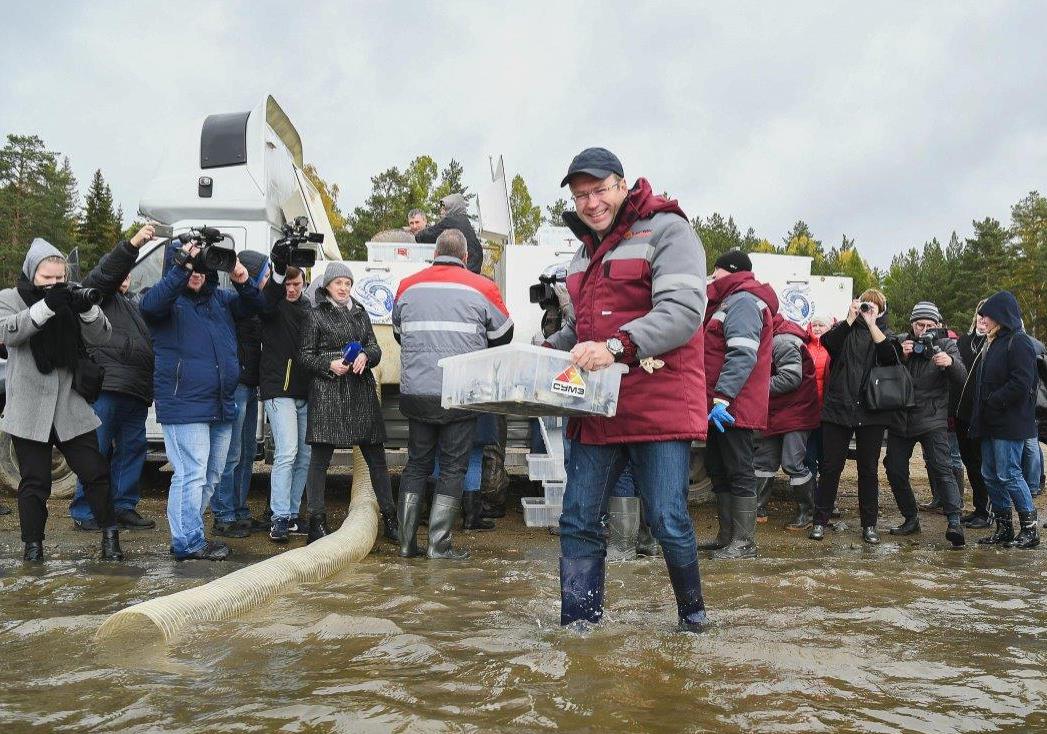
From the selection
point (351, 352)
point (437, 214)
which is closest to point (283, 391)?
point (351, 352)

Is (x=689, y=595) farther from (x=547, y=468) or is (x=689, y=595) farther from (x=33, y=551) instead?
(x=33, y=551)

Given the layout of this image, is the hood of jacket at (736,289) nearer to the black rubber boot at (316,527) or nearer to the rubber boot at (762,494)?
the rubber boot at (762,494)

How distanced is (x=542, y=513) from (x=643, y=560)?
0.98m

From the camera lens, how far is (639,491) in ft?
12.8

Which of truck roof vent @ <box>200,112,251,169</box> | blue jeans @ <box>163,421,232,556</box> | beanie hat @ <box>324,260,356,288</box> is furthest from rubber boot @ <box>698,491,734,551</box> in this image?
truck roof vent @ <box>200,112,251,169</box>

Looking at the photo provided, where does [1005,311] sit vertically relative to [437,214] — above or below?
below

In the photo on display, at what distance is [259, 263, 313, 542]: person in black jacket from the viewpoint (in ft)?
22.0

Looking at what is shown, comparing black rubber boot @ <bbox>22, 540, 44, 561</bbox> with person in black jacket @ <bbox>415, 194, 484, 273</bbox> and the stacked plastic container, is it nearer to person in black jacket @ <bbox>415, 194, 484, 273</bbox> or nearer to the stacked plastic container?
the stacked plastic container

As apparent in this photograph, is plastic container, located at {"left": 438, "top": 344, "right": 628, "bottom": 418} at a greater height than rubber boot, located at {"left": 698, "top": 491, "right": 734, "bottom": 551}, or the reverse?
plastic container, located at {"left": 438, "top": 344, "right": 628, "bottom": 418}

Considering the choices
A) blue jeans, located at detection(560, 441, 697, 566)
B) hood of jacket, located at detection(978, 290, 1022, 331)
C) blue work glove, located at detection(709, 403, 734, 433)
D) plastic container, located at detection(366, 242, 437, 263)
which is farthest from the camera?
plastic container, located at detection(366, 242, 437, 263)

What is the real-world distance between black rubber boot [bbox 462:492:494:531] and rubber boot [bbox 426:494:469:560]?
125 centimetres

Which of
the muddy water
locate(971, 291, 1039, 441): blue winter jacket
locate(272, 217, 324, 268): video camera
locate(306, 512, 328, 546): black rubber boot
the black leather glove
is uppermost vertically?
locate(272, 217, 324, 268): video camera

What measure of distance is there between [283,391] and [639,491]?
3622 millimetres

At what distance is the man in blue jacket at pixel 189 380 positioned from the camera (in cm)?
575
